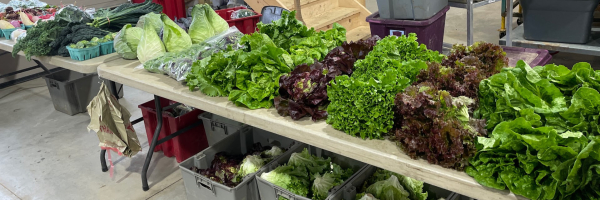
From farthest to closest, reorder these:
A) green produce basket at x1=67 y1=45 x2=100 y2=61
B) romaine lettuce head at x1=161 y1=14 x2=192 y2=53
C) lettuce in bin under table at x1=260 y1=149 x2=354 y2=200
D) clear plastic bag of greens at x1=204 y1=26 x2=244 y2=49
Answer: green produce basket at x1=67 y1=45 x2=100 y2=61 < romaine lettuce head at x1=161 y1=14 x2=192 y2=53 < clear plastic bag of greens at x1=204 y1=26 x2=244 y2=49 < lettuce in bin under table at x1=260 y1=149 x2=354 y2=200

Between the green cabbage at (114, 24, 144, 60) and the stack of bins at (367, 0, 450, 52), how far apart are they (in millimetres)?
1916

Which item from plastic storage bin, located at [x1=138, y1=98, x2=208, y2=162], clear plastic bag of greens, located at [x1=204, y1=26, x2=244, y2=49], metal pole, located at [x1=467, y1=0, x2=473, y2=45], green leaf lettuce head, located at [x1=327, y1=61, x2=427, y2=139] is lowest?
plastic storage bin, located at [x1=138, y1=98, x2=208, y2=162]

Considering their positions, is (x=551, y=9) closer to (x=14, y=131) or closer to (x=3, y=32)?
(x=3, y=32)

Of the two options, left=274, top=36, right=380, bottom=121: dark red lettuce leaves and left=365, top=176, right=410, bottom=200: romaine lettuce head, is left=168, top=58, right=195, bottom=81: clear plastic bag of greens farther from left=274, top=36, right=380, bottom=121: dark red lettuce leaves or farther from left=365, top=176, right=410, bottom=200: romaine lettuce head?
left=365, top=176, right=410, bottom=200: romaine lettuce head

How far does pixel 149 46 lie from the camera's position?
276 centimetres

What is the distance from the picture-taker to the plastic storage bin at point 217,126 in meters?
3.08

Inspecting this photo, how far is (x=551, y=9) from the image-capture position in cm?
351

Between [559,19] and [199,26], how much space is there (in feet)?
9.09

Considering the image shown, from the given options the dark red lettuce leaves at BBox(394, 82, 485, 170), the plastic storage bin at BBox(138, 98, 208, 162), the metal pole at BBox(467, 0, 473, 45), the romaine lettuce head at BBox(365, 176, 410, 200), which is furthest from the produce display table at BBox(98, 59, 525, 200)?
the metal pole at BBox(467, 0, 473, 45)

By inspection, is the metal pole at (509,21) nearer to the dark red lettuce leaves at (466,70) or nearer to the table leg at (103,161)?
the dark red lettuce leaves at (466,70)

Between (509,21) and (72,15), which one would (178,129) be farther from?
(509,21)

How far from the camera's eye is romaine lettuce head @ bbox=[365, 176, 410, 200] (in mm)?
2219

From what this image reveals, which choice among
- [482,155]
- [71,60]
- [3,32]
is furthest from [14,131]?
[482,155]

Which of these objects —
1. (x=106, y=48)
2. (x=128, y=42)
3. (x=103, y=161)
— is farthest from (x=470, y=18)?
(x=103, y=161)
